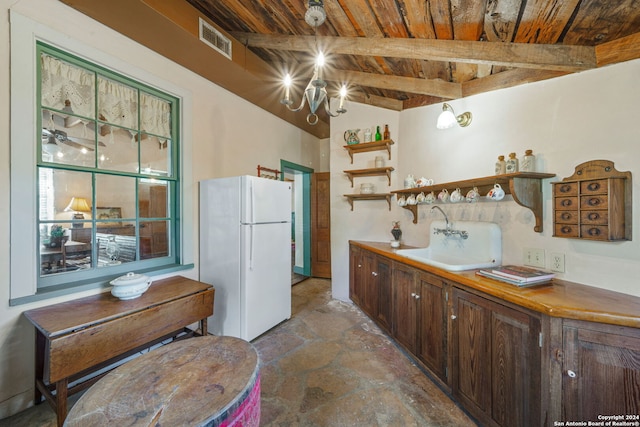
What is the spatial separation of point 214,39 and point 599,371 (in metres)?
3.46

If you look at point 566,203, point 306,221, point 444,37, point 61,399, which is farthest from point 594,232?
point 306,221

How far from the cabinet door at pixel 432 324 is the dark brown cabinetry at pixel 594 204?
839 mm


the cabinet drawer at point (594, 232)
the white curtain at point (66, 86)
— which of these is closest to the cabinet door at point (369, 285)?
the cabinet drawer at point (594, 232)

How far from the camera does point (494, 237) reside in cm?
198

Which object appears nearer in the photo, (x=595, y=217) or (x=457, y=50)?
(x=595, y=217)

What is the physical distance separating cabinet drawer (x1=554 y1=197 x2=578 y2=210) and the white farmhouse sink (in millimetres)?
418

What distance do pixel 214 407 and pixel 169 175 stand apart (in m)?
2.29

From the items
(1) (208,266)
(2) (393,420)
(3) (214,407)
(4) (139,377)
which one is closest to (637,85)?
(2) (393,420)

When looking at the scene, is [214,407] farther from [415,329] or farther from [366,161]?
[366,161]

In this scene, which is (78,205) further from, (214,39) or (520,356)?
(520,356)

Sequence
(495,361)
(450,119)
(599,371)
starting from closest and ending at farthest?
(599,371), (495,361), (450,119)

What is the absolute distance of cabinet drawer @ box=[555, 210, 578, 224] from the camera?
1.53 m

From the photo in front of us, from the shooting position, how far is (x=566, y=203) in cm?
158

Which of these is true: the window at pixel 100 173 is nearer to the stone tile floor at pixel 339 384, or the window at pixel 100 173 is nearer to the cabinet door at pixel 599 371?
the stone tile floor at pixel 339 384
